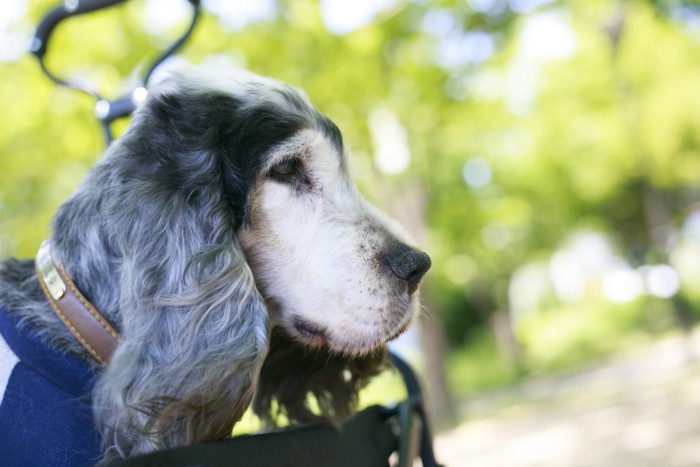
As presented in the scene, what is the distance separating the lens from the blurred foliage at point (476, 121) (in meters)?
8.95

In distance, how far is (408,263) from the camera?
2162 mm

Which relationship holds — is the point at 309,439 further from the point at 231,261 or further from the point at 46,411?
the point at 46,411

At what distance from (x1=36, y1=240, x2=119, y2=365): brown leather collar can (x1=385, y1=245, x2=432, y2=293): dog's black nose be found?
0.76 metres

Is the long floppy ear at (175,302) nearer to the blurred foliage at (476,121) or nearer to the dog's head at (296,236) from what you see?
the dog's head at (296,236)

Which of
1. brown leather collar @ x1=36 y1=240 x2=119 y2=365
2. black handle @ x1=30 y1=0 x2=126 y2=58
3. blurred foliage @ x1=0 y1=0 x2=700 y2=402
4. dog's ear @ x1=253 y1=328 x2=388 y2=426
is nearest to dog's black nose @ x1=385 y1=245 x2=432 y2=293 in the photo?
dog's ear @ x1=253 y1=328 x2=388 y2=426

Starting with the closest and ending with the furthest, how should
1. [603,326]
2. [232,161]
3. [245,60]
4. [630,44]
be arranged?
[232,161] < [245,60] < [630,44] < [603,326]

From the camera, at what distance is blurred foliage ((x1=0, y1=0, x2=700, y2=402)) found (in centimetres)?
895

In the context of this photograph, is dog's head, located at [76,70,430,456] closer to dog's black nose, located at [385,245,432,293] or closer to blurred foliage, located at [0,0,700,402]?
dog's black nose, located at [385,245,432,293]

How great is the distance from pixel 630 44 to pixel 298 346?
17.1 m

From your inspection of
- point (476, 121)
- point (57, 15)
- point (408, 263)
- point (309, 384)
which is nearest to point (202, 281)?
point (408, 263)

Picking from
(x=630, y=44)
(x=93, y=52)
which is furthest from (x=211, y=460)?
(x=630, y=44)

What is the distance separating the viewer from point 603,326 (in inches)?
891

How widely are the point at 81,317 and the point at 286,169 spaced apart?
692 mm

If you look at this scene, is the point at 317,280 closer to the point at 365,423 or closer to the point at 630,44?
the point at 365,423
